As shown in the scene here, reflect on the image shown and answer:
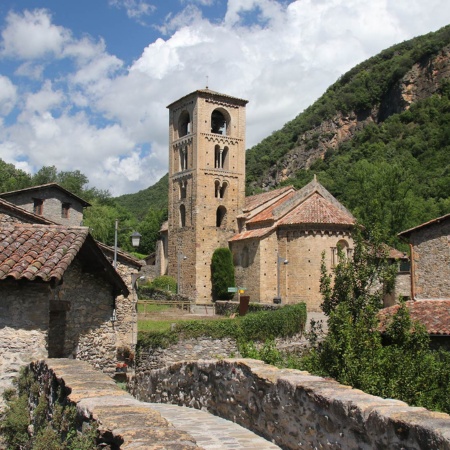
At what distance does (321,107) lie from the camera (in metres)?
128

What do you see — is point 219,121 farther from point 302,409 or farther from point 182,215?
point 302,409

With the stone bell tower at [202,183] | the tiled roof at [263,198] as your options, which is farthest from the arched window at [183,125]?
the tiled roof at [263,198]

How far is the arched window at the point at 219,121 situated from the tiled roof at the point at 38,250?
3924 centimetres

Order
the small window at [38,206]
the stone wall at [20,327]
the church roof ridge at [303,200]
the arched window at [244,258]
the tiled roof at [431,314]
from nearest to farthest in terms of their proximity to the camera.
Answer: the stone wall at [20,327] < the tiled roof at [431,314] < the small window at [38,206] < the church roof ridge at [303,200] < the arched window at [244,258]

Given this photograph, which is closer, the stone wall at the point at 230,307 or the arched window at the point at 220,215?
the stone wall at the point at 230,307

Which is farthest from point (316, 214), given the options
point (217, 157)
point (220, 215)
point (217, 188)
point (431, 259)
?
point (431, 259)

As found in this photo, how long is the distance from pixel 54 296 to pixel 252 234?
32.3 m

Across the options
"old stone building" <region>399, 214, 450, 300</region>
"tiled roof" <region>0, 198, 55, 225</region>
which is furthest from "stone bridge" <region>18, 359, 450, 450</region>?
"old stone building" <region>399, 214, 450, 300</region>

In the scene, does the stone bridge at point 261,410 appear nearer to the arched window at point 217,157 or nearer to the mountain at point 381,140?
the arched window at point 217,157

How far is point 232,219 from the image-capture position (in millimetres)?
46531

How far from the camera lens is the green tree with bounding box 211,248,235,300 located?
43.4 m

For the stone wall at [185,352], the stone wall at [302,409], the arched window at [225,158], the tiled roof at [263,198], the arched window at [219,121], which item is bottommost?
the stone wall at [185,352]

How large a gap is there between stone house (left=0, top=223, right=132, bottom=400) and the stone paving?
2491mm

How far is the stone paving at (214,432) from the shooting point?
6.09m
